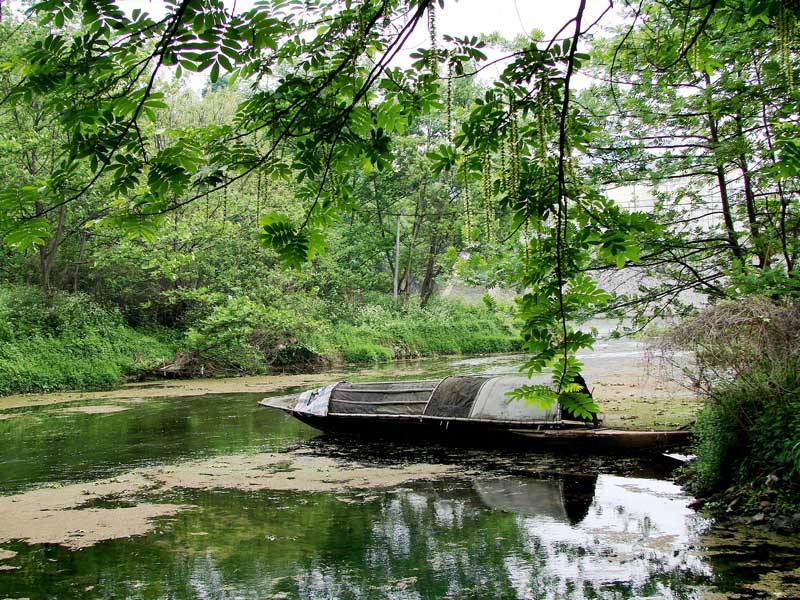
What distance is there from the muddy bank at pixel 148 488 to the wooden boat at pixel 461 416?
1.10m

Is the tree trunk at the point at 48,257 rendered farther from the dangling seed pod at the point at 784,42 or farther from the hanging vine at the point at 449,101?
the dangling seed pod at the point at 784,42

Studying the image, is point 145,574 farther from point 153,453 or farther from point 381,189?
point 381,189

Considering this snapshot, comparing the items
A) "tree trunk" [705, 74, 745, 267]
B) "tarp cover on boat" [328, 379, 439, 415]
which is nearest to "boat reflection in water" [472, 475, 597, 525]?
"tarp cover on boat" [328, 379, 439, 415]

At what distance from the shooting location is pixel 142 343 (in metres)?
19.0

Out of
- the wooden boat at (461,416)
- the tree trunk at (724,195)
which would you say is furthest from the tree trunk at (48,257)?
the tree trunk at (724,195)

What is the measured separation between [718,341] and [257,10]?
512 centimetres

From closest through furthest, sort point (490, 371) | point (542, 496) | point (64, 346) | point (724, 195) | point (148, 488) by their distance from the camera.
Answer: point (542, 496), point (148, 488), point (724, 195), point (64, 346), point (490, 371)

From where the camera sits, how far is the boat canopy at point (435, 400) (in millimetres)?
9125

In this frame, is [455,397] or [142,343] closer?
[455,397]

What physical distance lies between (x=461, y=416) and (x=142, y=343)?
1238cm

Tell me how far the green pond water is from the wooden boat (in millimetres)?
247

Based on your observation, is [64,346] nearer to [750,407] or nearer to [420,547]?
[420,547]

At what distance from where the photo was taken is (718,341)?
6.18 meters

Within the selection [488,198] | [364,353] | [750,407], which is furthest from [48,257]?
[488,198]
